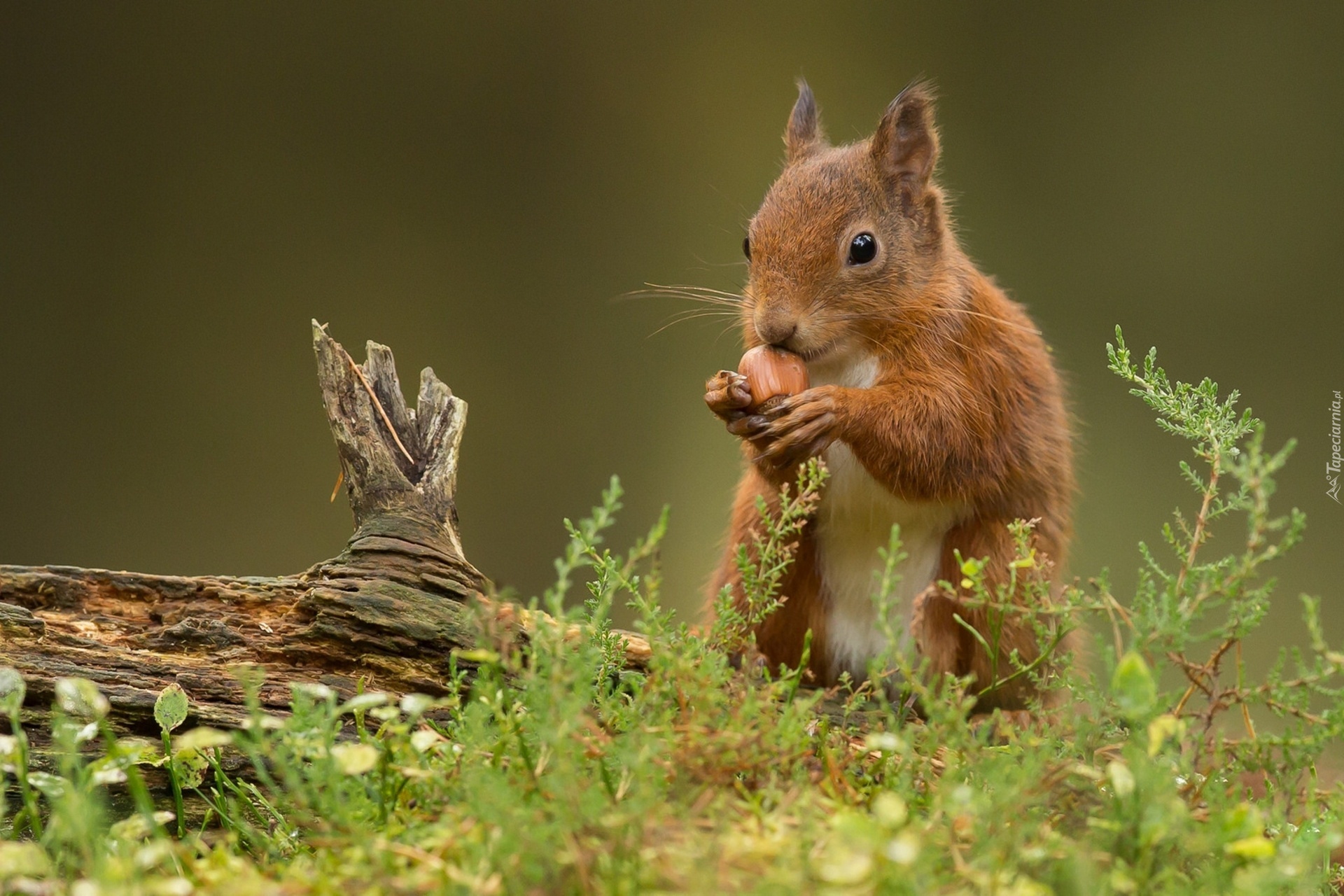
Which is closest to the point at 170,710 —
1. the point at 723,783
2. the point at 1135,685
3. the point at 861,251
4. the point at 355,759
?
the point at 355,759

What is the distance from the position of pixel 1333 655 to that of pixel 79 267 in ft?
9.13

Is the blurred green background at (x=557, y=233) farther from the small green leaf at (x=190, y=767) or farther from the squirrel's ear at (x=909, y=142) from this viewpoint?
the small green leaf at (x=190, y=767)

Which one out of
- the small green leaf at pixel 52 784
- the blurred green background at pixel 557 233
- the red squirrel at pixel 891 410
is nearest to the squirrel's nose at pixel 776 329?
the red squirrel at pixel 891 410

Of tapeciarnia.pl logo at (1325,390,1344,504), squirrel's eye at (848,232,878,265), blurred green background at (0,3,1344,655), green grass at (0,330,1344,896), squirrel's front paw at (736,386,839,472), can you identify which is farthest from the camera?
blurred green background at (0,3,1344,655)

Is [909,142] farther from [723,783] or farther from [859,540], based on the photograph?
[723,783]

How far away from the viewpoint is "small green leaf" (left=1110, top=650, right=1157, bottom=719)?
0.67 meters

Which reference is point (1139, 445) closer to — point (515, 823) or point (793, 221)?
point (793, 221)

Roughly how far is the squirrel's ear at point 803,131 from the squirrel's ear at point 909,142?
0.49 ft

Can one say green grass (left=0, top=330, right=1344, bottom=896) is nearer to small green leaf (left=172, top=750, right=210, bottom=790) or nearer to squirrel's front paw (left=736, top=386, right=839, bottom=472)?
small green leaf (left=172, top=750, right=210, bottom=790)

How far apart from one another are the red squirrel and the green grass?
312mm

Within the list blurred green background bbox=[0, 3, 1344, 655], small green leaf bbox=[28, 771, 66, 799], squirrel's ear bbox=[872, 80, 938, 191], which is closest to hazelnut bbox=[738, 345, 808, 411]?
squirrel's ear bbox=[872, 80, 938, 191]

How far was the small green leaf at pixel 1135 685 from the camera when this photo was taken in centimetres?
67

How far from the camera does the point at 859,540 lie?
1.41 metres

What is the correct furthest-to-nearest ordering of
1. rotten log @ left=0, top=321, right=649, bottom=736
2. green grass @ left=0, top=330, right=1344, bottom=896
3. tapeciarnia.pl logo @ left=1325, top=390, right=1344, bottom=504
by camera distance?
tapeciarnia.pl logo @ left=1325, top=390, right=1344, bottom=504 < rotten log @ left=0, top=321, right=649, bottom=736 < green grass @ left=0, top=330, right=1344, bottom=896
